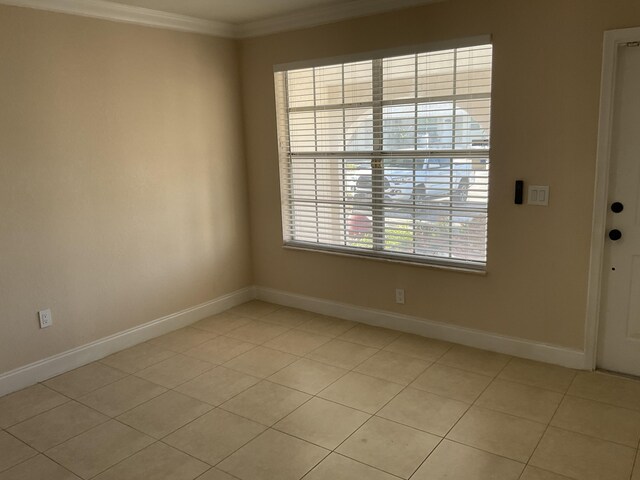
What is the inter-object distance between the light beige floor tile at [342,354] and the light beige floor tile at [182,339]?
96 centimetres

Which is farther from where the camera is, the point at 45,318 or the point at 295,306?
the point at 295,306

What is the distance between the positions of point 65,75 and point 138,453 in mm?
2461

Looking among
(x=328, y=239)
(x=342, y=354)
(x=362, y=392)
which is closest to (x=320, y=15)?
(x=328, y=239)

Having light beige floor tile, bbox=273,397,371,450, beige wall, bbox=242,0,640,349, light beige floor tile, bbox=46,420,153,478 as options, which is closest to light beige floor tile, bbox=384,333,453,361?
beige wall, bbox=242,0,640,349

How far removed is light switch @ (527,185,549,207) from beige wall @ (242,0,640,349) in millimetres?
45

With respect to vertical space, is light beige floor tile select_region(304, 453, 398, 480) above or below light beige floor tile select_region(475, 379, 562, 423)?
below

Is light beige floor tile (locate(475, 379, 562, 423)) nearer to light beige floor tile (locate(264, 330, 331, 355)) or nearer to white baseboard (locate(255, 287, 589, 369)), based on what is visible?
white baseboard (locate(255, 287, 589, 369))

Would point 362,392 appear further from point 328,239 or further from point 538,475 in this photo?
point 328,239

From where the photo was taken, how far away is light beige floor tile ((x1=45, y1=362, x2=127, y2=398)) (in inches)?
130

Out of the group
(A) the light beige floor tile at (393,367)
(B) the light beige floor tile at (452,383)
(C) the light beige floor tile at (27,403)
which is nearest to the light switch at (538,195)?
(B) the light beige floor tile at (452,383)

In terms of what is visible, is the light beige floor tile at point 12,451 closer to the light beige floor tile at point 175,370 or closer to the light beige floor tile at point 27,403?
the light beige floor tile at point 27,403

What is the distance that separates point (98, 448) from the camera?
8.72 feet

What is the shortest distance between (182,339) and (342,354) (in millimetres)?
1334

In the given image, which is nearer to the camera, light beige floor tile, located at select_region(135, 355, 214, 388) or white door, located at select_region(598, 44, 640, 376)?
white door, located at select_region(598, 44, 640, 376)
